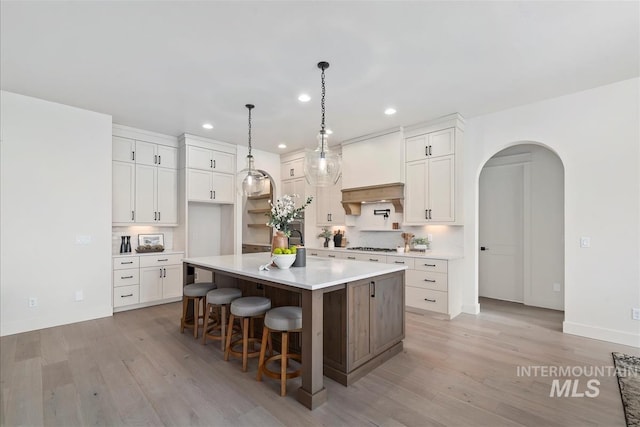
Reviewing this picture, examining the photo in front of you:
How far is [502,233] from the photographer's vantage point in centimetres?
524

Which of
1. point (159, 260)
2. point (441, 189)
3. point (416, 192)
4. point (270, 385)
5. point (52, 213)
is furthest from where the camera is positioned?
point (159, 260)

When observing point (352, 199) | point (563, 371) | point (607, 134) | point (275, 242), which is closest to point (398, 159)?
point (352, 199)

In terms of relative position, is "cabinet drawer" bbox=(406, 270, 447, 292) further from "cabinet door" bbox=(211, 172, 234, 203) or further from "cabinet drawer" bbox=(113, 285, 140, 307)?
"cabinet drawer" bbox=(113, 285, 140, 307)

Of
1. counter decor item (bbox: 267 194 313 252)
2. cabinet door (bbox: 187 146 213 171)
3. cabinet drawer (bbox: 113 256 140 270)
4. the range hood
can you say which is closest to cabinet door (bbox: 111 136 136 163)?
cabinet door (bbox: 187 146 213 171)

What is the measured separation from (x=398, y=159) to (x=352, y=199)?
43.1 inches

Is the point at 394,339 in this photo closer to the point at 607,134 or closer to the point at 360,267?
the point at 360,267

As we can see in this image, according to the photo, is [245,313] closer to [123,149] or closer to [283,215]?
[283,215]

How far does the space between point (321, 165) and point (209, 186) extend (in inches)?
134

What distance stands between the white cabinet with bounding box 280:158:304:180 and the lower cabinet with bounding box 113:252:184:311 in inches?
107

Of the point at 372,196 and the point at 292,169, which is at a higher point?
the point at 292,169

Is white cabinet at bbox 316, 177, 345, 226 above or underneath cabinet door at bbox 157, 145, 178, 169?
underneath

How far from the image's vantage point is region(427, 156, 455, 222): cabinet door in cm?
443

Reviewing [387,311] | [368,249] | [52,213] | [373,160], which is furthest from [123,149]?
→ [387,311]

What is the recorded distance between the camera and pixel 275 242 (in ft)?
10.0
